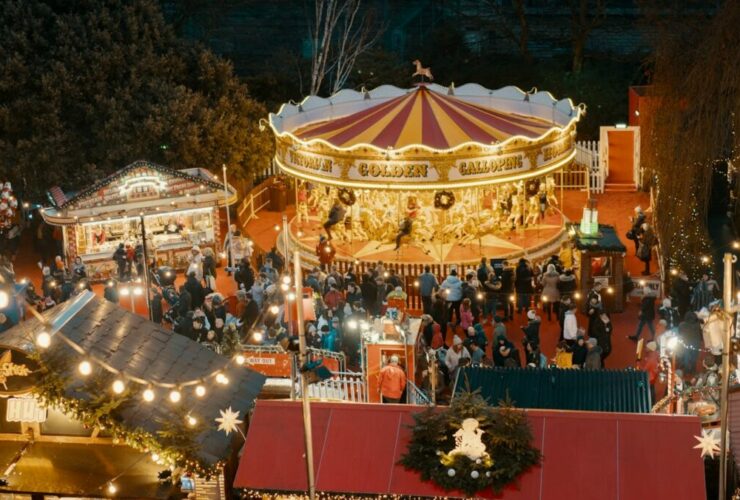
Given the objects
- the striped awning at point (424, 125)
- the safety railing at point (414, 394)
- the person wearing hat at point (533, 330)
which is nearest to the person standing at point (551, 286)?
the person wearing hat at point (533, 330)

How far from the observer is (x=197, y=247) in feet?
84.8

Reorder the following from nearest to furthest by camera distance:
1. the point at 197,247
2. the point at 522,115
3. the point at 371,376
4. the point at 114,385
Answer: the point at 114,385 → the point at 371,376 → the point at 197,247 → the point at 522,115

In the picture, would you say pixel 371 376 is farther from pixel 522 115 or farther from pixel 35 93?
pixel 35 93

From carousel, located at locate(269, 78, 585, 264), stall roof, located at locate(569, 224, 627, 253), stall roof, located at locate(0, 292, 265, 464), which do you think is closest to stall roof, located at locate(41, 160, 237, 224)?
carousel, located at locate(269, 78, 585, 264)

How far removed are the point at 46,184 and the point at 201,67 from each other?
5349 millimetres

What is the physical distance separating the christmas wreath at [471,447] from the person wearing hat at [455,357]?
5166 millimetres

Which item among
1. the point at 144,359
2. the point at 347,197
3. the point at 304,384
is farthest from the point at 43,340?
the point at 347,197

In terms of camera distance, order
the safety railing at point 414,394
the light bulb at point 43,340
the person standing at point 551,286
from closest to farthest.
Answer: the light bulb at point 43,340 → the safety railing at point 414,394 → the person standing at point 551,286

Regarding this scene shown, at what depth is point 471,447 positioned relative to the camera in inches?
479

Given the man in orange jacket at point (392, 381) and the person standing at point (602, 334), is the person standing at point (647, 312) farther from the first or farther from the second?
the man in orange jacket at point (392, 381)

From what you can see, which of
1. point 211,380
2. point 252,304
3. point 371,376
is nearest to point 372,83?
point 252,304

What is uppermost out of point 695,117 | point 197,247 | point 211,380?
point 695,117

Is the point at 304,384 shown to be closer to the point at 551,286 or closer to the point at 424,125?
the point at 551,286

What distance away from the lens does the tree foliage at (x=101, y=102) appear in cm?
2916
